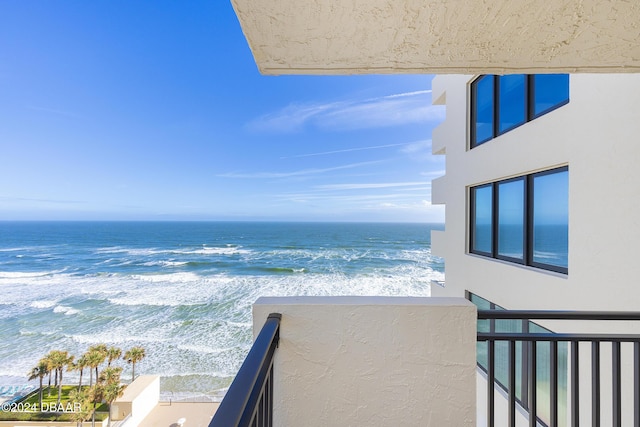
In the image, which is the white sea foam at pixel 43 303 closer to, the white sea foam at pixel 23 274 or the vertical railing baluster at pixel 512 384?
the white sea foam at pixel 23 274

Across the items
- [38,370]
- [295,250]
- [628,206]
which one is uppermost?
[628,206]

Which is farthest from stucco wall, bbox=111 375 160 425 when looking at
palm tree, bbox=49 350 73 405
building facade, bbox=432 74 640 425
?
building facade, bbox=432 74 640 425

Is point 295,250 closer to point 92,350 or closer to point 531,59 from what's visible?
point 92,350

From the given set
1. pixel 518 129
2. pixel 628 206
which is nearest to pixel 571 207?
pixel 628 206

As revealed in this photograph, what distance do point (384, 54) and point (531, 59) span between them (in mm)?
604

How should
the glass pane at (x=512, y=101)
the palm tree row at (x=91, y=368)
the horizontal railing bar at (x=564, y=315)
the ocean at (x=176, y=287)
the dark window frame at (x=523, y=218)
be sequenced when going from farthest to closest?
1. the ocean at (x=176, y=287)
2. the palm tree row at (x=91, y=368)
3. the glass pane at (x=512, y=101)
4. the dark window frame at (x=523, y=218)
5. the horizontal railing bar at (x=564, y=315)

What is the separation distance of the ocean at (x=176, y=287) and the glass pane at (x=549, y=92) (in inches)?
330

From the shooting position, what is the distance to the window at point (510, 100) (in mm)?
2762

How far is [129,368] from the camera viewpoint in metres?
8.15

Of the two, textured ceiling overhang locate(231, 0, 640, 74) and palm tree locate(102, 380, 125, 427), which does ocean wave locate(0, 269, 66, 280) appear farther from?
textured ceiling overhang locate(231, 0, 640, 74)

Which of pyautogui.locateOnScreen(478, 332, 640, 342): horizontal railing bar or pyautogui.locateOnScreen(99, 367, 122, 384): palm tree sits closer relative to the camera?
pyautogui.locateOnScreen(478, 332, 640, 342): horizontal railing bar

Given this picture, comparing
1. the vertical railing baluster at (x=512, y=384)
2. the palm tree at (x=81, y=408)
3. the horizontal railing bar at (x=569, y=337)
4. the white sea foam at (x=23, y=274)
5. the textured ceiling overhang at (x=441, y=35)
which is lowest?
the palm tree at (x=81, y=408)

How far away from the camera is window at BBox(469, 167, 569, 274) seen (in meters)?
2.63

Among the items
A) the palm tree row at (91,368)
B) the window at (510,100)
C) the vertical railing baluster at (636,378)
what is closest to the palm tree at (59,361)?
the palm tree row at (91,368)
